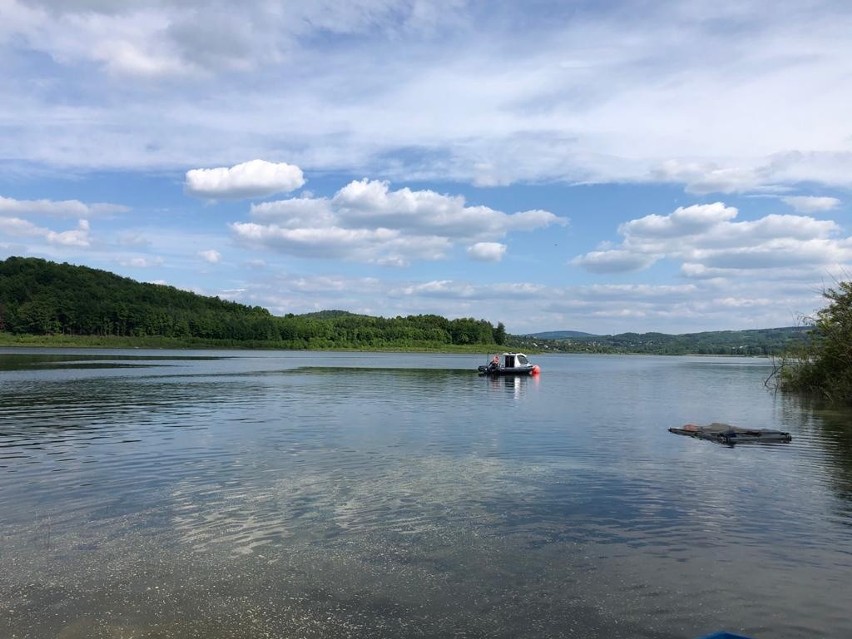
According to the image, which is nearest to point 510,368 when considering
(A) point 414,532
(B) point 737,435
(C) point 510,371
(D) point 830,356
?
(C) point 510,371

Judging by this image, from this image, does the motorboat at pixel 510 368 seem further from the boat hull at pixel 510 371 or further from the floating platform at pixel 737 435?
the floating platform at pixel 737 435


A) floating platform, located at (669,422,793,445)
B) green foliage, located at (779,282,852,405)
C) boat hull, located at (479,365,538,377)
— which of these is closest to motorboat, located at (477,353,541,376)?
boat hull, located at (479,365,538,377)

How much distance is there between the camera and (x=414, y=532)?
42.5 feet

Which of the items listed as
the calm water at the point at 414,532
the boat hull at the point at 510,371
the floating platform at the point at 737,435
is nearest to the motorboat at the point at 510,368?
the boat hull at the point at 510,371

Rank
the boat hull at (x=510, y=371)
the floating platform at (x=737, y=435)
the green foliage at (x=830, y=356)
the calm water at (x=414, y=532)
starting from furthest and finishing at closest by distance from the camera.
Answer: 1. the boat hull at (x=510, y=371)
2. the green foliage at (x=830, y=356)
3. the floating platform at (x=737, y=435)
4. the calm water at (x=414, y=532)

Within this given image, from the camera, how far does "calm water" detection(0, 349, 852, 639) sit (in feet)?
29.5

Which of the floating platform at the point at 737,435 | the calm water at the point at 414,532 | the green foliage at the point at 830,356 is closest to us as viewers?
the calm water at the point at 414,532

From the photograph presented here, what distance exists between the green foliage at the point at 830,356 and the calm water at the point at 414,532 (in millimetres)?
14939

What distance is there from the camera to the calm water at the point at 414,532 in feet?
29.5

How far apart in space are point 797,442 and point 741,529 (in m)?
15.2

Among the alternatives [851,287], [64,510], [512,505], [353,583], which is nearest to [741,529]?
[512,505]

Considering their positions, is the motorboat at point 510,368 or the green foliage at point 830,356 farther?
the motorboat at point 510,368

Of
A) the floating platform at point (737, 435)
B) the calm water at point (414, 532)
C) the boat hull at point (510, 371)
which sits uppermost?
the boat hull at point (510, 371)

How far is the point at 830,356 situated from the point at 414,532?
41449mm
